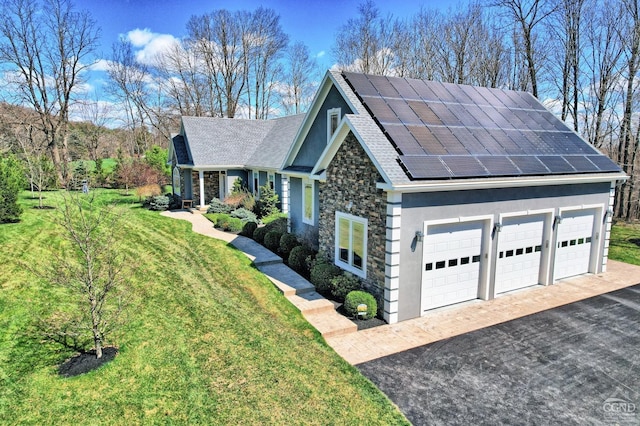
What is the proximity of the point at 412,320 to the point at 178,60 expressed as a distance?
156 ft

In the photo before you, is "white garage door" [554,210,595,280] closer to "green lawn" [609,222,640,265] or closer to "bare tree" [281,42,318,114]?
"green lawn" [609,222,640,265]

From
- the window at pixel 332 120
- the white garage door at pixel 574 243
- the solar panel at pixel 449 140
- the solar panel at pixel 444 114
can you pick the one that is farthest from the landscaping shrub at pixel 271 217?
the white garage door at pixel 574 243

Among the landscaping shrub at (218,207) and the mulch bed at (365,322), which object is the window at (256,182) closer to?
the landscaping shrub at (218,207)

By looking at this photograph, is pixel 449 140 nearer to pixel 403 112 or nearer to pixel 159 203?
pixel 403 112

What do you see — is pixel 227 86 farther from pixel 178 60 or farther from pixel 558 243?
pixel 558 243

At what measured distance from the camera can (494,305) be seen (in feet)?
38.1

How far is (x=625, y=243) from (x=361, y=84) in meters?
15.5

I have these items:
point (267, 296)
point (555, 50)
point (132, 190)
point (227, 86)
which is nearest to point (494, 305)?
point (267, 296)

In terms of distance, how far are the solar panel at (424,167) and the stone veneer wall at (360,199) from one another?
843 mm

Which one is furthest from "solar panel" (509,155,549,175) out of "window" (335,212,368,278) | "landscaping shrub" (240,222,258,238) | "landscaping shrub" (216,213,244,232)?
"landscaping shrub" (216,213,244,232)

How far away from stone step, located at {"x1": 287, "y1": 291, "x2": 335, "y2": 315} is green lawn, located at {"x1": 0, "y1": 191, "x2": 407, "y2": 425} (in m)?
0.32

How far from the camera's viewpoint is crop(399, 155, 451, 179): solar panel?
10094 millimetres

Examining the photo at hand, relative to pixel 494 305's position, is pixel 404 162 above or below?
above

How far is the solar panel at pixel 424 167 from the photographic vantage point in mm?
10094
